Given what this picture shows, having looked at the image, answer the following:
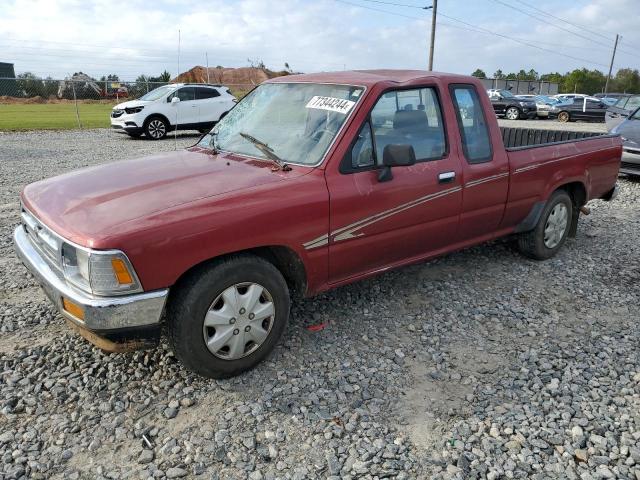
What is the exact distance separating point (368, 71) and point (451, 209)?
4.50ft

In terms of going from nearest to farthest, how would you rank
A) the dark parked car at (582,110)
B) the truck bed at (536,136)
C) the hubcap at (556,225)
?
the hubcap at (556,225) → the truck bed at (536,136) → the dark parked car at (582,110)

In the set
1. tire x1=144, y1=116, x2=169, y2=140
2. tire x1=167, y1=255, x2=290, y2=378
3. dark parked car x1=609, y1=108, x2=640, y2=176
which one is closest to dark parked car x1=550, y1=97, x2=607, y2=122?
dark parked car x1=609, y1=108, x2=640, y2=176

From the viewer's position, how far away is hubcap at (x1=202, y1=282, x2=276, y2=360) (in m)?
2.99

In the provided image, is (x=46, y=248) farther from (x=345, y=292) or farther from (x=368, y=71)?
(x=368, y=71)

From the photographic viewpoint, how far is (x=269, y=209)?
120 inches

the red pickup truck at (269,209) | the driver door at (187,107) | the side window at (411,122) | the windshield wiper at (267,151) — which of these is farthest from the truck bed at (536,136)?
the driver door at (187,107)

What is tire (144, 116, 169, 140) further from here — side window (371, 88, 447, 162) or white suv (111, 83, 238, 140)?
side window (371, 88, 447, 162)

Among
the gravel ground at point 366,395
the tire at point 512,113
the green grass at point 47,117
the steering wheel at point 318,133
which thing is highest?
the steering wheel at point 318,133

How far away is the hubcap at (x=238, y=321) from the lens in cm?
299

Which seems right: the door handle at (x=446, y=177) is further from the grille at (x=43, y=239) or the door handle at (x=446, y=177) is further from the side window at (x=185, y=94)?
the side window at (x=185, y=94)

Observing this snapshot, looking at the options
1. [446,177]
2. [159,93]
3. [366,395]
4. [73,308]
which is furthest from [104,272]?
[159,93]

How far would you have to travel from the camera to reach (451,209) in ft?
13.3

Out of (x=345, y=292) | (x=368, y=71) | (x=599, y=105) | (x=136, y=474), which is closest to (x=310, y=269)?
(x=345, y=292)

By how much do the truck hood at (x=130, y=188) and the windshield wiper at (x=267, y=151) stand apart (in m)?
0.05
